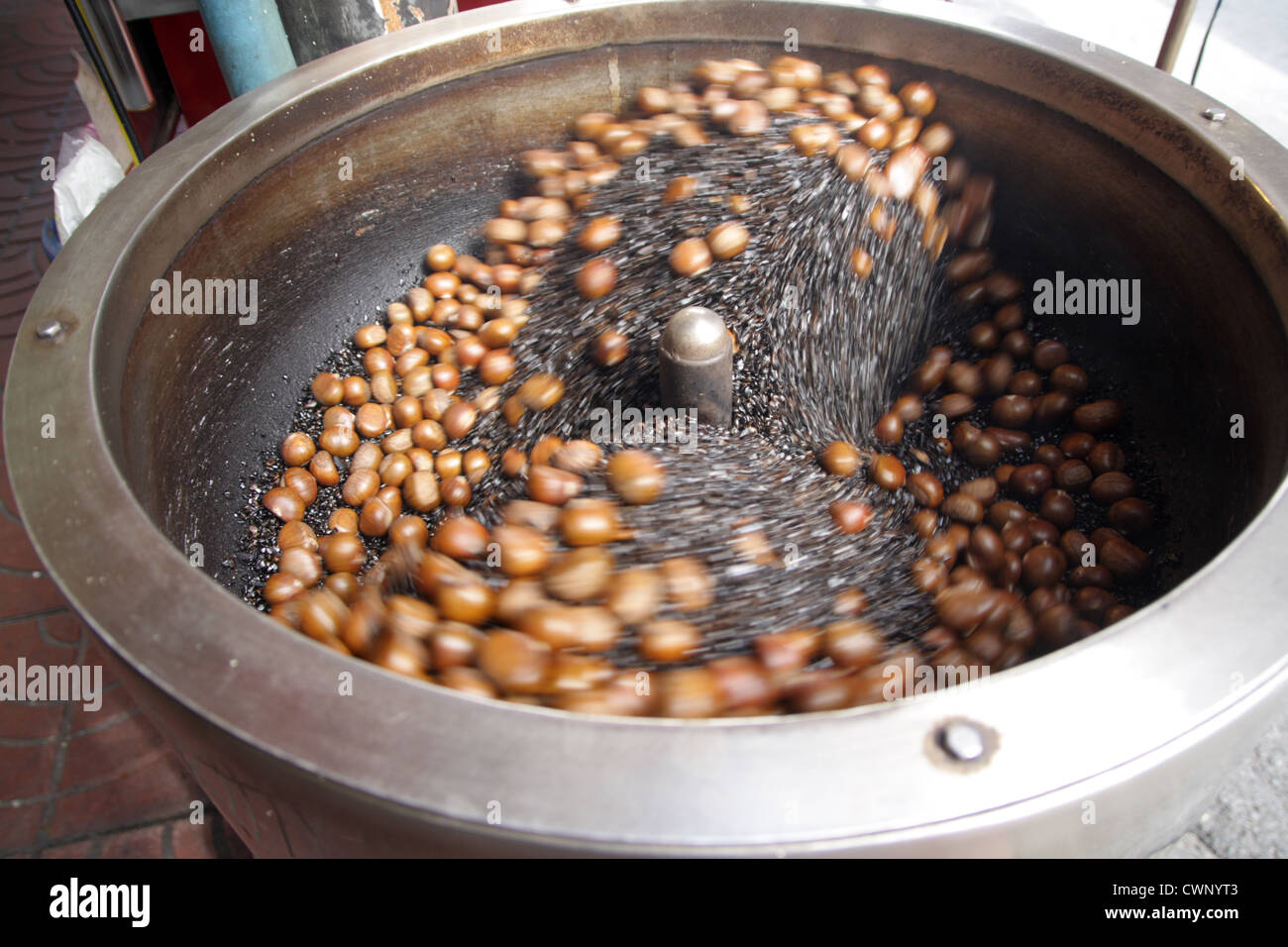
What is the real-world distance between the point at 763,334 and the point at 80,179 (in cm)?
173

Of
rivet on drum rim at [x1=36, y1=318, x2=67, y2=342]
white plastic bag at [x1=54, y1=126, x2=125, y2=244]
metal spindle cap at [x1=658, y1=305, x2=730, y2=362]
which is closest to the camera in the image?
rivet on drum rim at [x1=36, y1=318, x2=67, y2=342]

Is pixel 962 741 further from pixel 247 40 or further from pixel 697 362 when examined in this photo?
pixel 247 40

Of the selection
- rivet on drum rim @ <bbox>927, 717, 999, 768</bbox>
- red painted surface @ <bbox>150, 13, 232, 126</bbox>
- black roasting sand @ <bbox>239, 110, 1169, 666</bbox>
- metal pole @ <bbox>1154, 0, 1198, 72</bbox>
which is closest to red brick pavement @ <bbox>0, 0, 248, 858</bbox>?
black roasting sand @ <bbox>239, 110, 1169, 666</bbox>

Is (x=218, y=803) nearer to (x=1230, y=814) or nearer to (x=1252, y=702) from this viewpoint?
(x=1252, y=702)

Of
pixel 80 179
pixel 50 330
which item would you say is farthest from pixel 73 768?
pixel 80 179

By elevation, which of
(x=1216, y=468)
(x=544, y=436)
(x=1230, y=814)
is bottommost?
(x=1230, y=814)

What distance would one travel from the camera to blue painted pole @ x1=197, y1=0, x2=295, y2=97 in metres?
1.55

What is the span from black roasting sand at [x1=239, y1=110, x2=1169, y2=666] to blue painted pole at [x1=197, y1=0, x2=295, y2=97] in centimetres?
57

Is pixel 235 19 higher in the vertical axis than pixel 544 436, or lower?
higher

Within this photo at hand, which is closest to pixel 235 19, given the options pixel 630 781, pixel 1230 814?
pixel 630 781

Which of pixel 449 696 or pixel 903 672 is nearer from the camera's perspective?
pixel 449 696

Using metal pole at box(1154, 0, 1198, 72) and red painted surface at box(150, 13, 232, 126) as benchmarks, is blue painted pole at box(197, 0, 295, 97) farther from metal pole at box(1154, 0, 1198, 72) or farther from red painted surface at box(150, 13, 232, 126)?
metal pole at box(1154, 0, 1198, 72)
